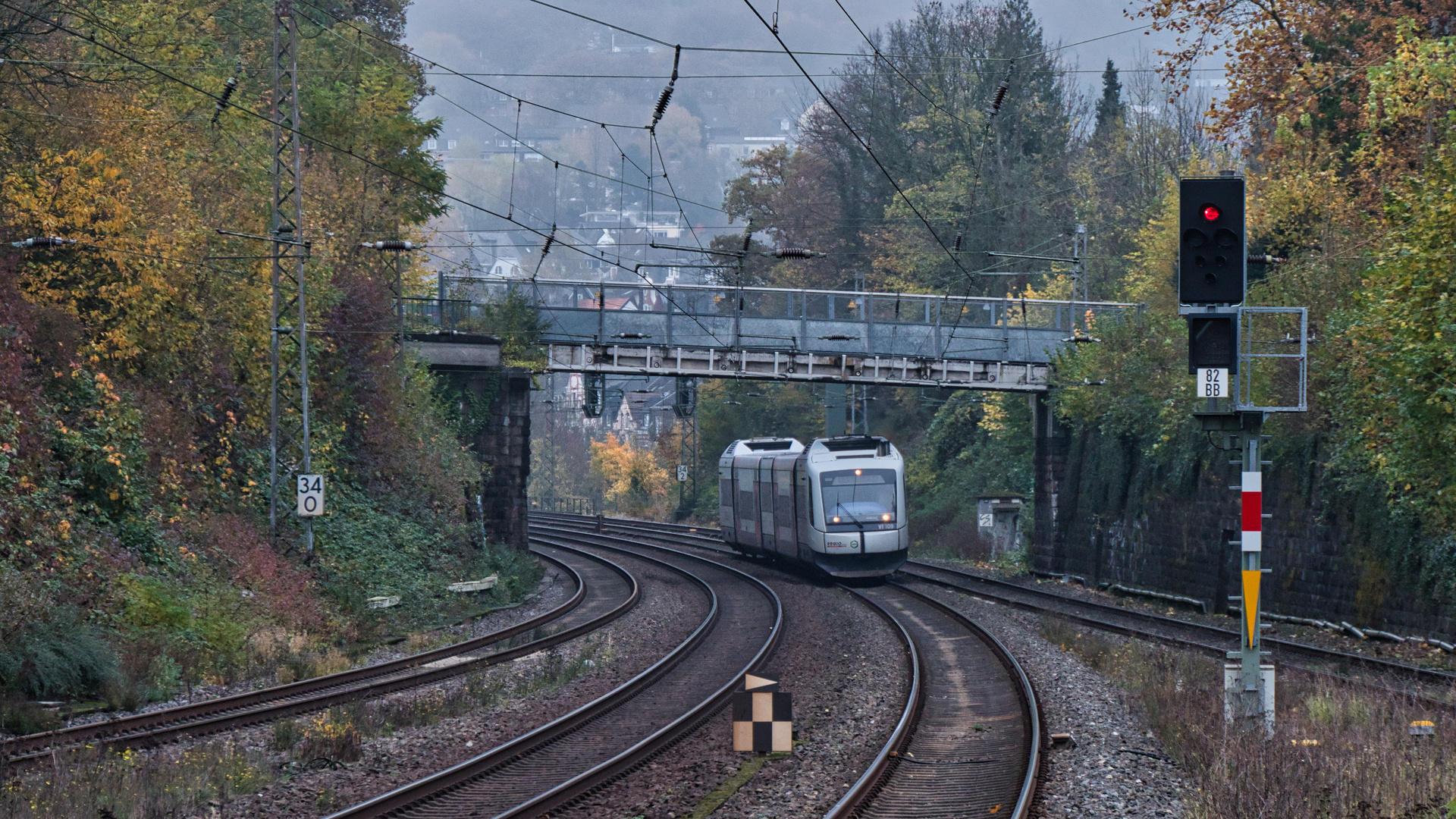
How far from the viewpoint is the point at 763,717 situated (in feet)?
42.1

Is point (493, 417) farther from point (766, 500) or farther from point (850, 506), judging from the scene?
point (850, 506)

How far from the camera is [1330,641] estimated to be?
21828mm

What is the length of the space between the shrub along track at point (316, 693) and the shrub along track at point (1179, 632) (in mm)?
8883

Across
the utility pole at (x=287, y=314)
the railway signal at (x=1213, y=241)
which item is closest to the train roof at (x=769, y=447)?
the utility pole at (x=287, y=314)

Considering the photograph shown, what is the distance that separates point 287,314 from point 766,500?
13.7 m

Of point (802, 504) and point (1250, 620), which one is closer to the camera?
point (1250, 620)

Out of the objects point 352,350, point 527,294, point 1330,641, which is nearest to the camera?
point 1330,641

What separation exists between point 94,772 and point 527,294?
3082 centimetres

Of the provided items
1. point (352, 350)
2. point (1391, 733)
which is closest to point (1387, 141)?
point (1391, 733)

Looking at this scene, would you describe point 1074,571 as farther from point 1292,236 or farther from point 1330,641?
point 1330,641

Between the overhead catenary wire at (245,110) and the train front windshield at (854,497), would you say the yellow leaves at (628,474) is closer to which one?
the overhead catenary wire at (245,110)

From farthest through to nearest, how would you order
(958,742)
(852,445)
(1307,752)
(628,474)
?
(628,474), (852,445), (958,742), (1307,752)

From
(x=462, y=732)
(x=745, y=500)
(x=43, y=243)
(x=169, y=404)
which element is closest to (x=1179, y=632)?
(x=462, y=732)

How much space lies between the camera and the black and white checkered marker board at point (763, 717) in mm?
12774
